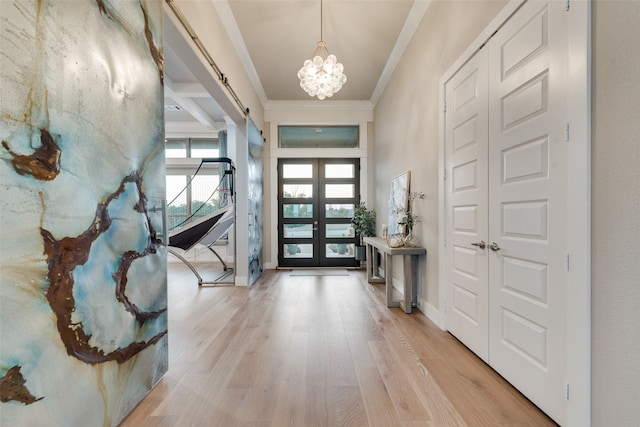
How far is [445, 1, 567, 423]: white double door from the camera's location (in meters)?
1.52

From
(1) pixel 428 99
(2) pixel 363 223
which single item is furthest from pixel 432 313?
(2) pixel 363 223

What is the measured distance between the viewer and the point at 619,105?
47.0 inches

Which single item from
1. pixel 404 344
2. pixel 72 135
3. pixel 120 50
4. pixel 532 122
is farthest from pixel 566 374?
pixel 120 50

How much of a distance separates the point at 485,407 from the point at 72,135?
2.58m

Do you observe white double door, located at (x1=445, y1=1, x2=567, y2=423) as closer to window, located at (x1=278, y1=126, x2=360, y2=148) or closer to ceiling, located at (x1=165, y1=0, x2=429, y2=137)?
ceiling, located at (x1=165, y1=0, x2=429, y2=137)

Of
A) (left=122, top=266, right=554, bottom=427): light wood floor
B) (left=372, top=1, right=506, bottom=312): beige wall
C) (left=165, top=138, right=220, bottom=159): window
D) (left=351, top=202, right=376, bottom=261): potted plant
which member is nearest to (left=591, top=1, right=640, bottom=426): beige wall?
(left=122, top=266, right=554, bottom=427): light wood floor

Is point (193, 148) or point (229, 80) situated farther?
point (193, 148)

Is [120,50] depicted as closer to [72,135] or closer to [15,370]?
[72,135]

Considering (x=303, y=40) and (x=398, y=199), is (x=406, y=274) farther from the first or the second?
(x=303, y=40)

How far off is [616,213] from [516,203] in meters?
0.61

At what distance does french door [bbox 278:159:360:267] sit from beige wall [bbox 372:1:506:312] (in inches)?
75.3

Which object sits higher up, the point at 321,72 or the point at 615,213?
the point at 321,72

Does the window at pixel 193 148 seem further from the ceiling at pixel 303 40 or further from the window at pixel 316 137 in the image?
the window at pixel 316 137

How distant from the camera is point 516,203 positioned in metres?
1.81
